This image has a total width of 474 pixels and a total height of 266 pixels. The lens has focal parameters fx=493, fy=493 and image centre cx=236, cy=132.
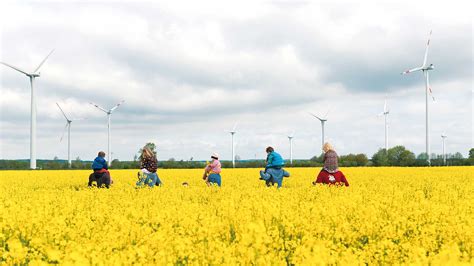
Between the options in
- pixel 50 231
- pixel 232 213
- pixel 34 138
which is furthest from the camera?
pixel 34 138

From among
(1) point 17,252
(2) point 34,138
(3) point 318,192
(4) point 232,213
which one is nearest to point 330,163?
(3) point 318,192

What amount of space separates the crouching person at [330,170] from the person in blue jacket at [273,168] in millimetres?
1736

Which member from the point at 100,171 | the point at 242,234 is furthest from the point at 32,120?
the point at 242,234

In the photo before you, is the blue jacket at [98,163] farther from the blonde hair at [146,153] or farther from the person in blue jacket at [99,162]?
the blonde hair at [146,153]

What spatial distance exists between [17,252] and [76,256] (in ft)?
3.82

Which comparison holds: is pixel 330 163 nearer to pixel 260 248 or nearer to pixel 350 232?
pixel 350 232

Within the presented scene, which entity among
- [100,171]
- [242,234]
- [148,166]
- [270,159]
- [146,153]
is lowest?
[242,234]

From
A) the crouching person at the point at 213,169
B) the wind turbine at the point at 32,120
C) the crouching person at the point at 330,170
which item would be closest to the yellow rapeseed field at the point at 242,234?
the crouching person at the point at 330,170

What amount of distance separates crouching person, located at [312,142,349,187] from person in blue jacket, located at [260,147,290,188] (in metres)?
1.74

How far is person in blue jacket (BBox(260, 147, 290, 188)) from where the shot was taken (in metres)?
16.4

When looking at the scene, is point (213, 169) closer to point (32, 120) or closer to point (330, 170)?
point (330, 170)

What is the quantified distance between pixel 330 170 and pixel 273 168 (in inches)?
90.7

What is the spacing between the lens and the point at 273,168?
16.7 meters

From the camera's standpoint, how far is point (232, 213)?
26.5 ft
